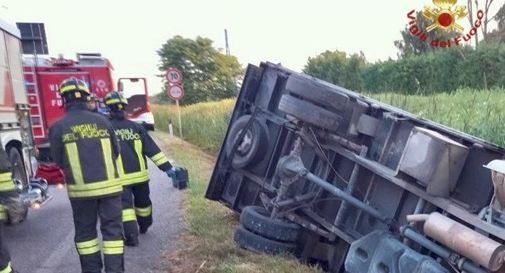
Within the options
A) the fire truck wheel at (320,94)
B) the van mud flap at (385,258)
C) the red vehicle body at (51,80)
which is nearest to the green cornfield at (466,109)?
the fire truck wheel at (320,94)

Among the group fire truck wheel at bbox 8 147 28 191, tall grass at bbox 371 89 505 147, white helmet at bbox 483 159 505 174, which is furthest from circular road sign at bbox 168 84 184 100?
white helmet at bbox 483 159 505 174

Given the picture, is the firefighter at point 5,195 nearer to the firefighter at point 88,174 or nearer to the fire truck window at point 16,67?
the firefighter at point 88,174

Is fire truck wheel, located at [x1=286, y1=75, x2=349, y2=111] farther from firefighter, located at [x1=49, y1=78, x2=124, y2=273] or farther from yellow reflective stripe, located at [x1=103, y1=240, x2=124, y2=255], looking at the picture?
yellow reflective stripe, located at [x1=103, y1=240, x2=124, y2=255]

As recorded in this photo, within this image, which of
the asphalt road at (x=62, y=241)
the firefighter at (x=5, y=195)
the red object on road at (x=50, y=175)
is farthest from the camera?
A: the red object on road at (x=50, y=175)

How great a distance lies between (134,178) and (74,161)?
150cm

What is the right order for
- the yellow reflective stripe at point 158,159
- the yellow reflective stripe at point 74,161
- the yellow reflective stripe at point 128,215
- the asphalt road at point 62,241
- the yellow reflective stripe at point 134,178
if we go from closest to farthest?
the yellow reflective stripe at point 74,161
the asphalt road at point 62,241
the yellow reflective stripe at point 128,215
the yellow reflective stripe at point 134,178
the yellow reflective stripe at point 158,159

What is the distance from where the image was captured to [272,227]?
4504 mm

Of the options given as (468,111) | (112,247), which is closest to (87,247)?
(112,247)

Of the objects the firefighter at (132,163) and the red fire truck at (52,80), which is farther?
the red fire truck at (52,80)

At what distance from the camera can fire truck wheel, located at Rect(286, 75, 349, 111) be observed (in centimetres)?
414

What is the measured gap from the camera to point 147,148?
18.9ft

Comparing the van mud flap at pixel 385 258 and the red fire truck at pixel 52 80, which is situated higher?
the van mud flap at pixel 385 258

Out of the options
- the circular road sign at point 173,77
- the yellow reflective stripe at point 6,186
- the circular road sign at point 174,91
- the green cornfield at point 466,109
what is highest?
the green cornfield at point 466,109

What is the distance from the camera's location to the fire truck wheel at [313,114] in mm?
4133
